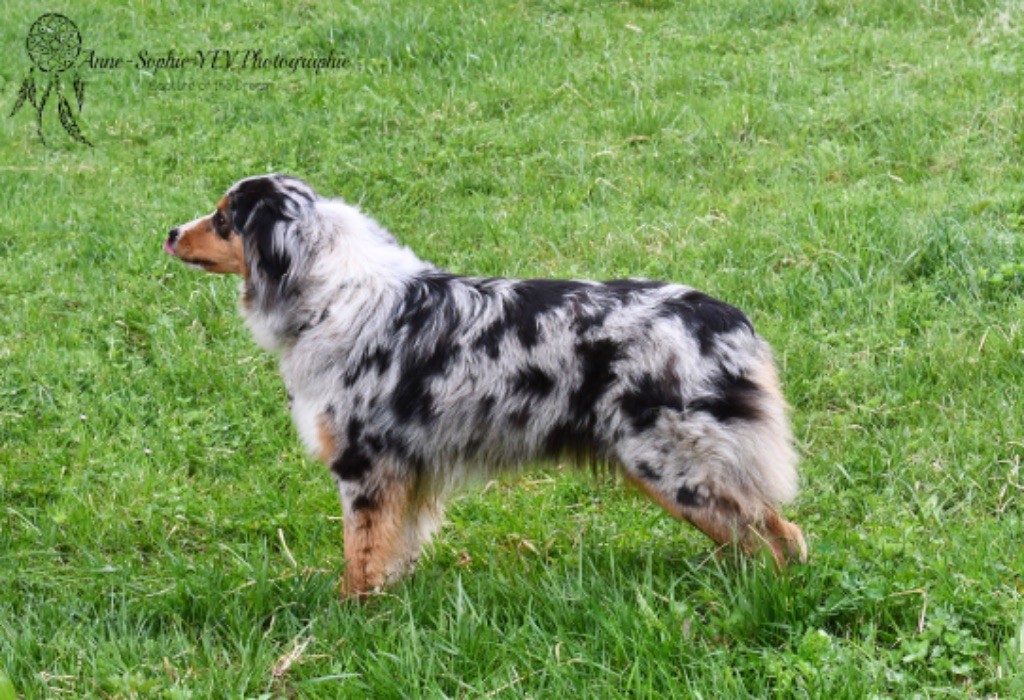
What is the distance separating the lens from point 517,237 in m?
6.92

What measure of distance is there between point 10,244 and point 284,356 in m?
3.75

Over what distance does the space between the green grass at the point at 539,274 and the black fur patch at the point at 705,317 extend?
2.52 ft

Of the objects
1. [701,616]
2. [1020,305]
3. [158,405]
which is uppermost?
[1020,305]

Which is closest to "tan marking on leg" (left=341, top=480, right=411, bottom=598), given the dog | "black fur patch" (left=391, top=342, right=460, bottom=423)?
the dog

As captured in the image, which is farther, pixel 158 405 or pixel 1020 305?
pixel 158 405

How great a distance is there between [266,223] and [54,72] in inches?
255

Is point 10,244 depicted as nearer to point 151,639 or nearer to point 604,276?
point 604,276

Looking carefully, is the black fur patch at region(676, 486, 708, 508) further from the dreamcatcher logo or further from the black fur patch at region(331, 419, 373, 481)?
the dreamcatcher logo

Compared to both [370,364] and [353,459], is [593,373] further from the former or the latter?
[353,459]

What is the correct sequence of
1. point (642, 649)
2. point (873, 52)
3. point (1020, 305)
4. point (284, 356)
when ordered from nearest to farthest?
point (642, 649) < point (284, 356) < point (1020, 305) < point (873, 52)

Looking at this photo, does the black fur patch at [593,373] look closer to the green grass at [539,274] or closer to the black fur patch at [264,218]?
the green grass at [539,274]

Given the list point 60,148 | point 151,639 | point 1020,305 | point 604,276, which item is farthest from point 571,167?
point 151,639

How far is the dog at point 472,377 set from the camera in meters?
3.88

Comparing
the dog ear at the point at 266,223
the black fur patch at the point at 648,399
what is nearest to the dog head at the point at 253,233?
the dog ear at the point at 266,223
